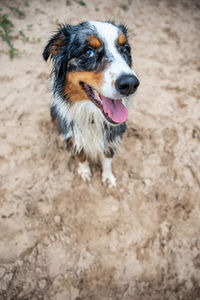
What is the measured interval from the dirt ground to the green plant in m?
0.12

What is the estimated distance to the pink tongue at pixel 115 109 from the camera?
1874 mm

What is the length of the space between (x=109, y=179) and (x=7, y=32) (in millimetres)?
3568

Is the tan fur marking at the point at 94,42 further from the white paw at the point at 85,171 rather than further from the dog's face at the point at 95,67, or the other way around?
the white paw at the point at 85,171

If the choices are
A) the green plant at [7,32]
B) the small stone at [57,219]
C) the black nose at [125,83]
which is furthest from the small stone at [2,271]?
the green plant at [7,32]

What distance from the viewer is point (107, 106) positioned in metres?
1.89

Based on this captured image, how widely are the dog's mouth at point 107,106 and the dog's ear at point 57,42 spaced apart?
0.50 meters

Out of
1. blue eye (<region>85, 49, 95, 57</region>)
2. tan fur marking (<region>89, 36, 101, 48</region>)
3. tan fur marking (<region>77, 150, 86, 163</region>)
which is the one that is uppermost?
tan fur marking (<region>89, 36, 101, 48</region>)

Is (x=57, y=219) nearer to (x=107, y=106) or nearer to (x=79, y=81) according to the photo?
(x=107, y=106)

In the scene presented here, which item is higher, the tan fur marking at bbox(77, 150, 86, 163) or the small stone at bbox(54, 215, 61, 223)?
the tan fur marking at bbox(77, 150, 86, 163)

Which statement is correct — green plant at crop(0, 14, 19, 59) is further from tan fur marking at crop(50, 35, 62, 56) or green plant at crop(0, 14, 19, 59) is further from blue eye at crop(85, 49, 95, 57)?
blue eye at crop(85, 49, 95, 57)

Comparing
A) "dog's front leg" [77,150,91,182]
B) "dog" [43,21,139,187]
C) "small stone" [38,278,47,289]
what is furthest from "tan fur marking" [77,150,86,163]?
"small stone" [38,278,47,289]

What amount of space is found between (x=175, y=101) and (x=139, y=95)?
621 mm

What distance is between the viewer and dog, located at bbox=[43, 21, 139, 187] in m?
1.69

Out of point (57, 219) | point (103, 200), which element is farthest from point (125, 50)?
point (57, 219)
